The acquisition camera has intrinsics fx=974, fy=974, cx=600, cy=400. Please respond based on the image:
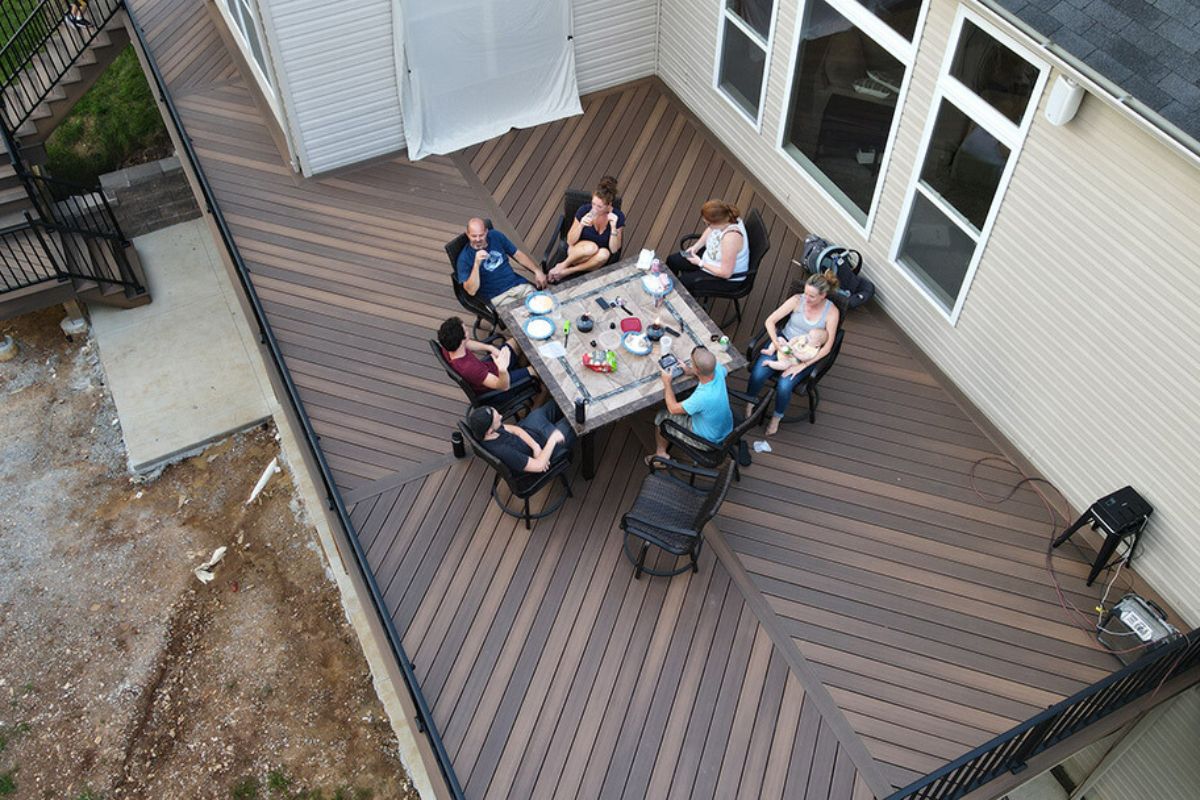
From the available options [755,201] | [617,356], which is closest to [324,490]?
[617,356]

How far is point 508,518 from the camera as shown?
6.71 metres

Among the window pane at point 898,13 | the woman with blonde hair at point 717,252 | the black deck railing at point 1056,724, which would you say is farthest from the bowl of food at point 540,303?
the black deck railing at point 1056,724

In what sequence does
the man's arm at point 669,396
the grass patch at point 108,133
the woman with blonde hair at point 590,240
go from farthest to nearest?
the grass patch at point 108,133, the woman with blonde hair at point 590,240, the man's arm at point 669,396

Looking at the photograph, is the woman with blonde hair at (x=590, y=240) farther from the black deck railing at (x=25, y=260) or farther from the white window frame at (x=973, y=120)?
the black deck railing at (x=25, y=260)

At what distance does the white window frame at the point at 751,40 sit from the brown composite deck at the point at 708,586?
1.09 m

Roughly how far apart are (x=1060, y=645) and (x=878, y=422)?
6.41 feet

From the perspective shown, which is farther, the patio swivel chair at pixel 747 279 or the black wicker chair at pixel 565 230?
the black wicker chair at pixel 565 230

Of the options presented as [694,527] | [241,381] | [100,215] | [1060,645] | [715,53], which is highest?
[715,53]

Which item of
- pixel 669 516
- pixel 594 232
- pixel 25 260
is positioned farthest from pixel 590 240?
pixel 25 260

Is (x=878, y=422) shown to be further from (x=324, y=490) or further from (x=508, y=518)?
(x=324, y=490)

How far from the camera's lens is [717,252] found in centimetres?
732

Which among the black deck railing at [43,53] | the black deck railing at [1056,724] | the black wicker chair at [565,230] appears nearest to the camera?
the black deck railing at [1056,724]

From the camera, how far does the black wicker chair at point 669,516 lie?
598 cm

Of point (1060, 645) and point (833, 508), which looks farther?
point (833, 508)
